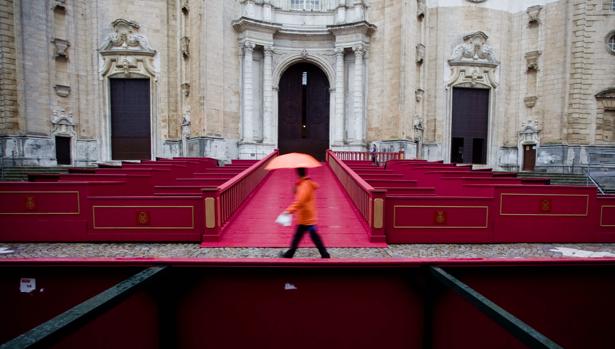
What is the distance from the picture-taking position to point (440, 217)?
6934mm

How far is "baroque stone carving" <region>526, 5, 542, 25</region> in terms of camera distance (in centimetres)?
2110

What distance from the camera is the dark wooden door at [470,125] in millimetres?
23062

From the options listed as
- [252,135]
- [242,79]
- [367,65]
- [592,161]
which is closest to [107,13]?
[242,79]

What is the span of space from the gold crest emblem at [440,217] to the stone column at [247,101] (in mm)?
16866

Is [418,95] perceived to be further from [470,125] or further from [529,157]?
[529,157]

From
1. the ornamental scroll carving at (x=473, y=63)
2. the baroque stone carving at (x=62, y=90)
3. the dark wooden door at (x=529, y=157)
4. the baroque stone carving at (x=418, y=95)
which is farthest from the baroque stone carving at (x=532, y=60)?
the baroque stone carving at (x=62, y=90)

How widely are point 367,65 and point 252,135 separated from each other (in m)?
9.62

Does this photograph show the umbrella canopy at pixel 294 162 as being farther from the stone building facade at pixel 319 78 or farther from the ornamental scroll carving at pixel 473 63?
the ornamental scroll carving at pixel 473 63

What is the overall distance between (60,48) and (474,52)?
89.5 ft

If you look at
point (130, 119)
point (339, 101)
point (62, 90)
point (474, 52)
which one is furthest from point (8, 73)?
point (474, 52)
